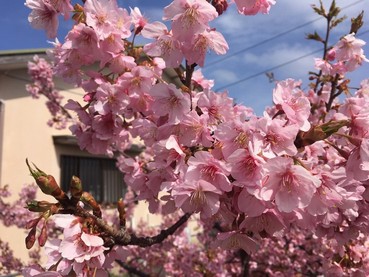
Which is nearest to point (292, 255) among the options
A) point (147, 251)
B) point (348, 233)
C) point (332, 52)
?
point (147, 251)

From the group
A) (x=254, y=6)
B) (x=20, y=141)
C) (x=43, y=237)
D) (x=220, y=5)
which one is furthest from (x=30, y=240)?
(x=20, y=141)

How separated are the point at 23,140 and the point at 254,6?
9.51 meters

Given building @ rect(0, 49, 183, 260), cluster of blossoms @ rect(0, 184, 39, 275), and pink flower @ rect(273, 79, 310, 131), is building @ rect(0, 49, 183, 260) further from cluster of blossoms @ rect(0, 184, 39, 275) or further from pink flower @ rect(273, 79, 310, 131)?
pink flower @ rect(273, 79, 310, 131)

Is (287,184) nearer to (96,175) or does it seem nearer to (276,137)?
(276,137)

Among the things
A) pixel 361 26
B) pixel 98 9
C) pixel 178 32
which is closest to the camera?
pixel 178 32

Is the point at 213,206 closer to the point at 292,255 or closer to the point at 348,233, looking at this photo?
the point at 348,233

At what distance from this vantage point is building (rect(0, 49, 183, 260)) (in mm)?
9945

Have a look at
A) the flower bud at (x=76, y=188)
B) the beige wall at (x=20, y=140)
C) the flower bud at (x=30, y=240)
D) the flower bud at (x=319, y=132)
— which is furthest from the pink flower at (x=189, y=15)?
the beige wall at (x=20, y=140)

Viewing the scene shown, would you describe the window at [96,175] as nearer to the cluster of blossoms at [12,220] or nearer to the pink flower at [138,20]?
the cluster of blossoms at [12,220]

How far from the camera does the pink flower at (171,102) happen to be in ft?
5.54

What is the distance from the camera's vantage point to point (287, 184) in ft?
4.26

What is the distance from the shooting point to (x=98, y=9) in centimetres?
198

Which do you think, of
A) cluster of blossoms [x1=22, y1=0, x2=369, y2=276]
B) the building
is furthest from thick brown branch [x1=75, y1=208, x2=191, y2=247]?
the building

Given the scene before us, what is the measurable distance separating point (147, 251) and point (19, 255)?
433 cm
